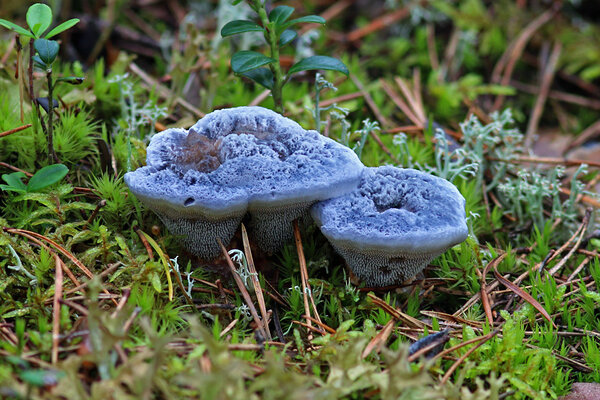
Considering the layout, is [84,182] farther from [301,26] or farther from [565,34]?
[565,34]

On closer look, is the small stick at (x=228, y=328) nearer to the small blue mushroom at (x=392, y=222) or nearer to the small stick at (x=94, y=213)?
the small blue mushroom at (x=392, y=222)

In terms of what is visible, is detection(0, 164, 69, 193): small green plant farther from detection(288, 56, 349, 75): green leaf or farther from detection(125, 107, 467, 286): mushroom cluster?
detection(288, 56, 349, 75): green leaf

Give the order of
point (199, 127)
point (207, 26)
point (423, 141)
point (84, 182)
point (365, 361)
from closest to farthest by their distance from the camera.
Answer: point (365, 361), point (199, 127), point (84, 182), point (423, 141), point (207, 26)

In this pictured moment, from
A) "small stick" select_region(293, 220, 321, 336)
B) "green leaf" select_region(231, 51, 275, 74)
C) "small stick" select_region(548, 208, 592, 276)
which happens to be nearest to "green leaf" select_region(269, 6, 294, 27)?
"green leaf" select_region(231, 51, 275, 74)

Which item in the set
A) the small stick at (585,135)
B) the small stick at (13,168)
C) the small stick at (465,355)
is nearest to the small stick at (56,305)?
the small stick at (13,168)

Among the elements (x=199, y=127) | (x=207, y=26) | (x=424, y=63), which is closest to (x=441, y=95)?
(x=424, y=63)
